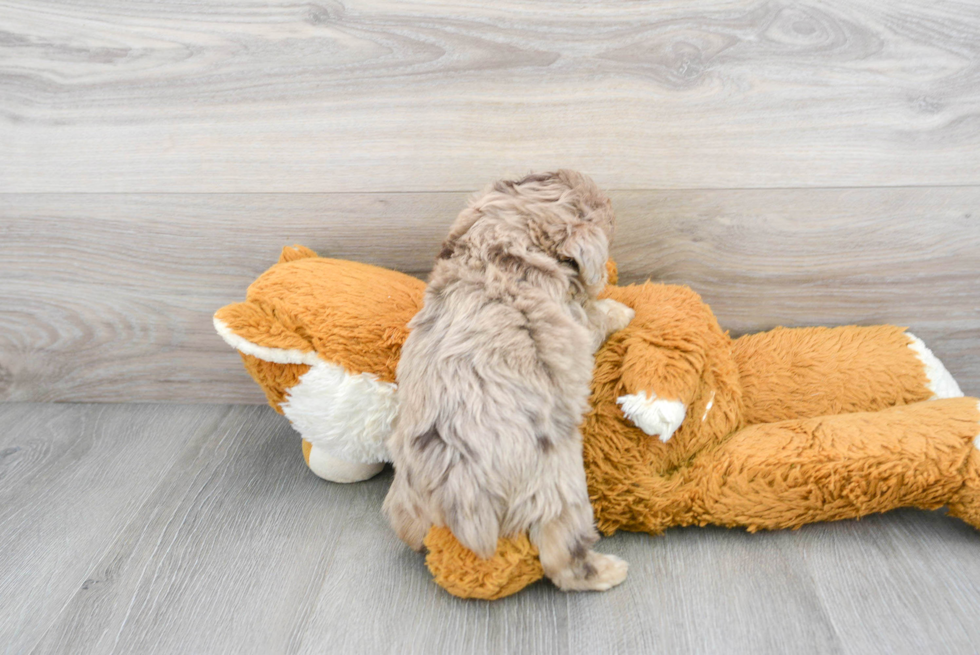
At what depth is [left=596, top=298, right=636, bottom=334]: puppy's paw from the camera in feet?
3.29

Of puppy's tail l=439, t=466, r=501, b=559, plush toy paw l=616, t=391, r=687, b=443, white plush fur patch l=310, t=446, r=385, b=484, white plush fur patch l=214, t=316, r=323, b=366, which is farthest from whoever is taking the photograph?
white plush fur patch l=310, t=446, r=385, b=484

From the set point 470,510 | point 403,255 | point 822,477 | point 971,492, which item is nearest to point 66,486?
point 403,255

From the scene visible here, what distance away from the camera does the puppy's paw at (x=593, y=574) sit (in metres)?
0.90

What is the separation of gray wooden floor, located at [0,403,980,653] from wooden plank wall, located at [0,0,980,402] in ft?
1.40

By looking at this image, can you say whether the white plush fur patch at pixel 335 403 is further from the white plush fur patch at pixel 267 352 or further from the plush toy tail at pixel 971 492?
the plush toy tail at pixel 971 492

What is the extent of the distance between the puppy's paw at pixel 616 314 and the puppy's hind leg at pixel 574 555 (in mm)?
274

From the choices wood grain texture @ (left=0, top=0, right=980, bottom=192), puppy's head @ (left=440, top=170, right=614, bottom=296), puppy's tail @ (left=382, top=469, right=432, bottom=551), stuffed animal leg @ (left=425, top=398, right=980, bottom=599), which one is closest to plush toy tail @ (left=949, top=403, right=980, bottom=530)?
stuffed animal leg @ (left=425, top=398, right=980, bottom=599)

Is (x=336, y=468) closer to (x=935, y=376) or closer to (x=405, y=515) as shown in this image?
(x=405, y=515)

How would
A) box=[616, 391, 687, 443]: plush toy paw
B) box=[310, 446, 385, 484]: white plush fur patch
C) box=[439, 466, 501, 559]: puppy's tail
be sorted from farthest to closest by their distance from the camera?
box=[310, 446, 385, 484]: white plush fur patch
box=[616, 391, 687, 443]: plush toy paw
box=[439, 466, 501, 559]: puppy's tail

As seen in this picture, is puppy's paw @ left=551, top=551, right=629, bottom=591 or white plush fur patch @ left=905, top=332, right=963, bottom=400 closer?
puppy's paw @ left=551, top=551, right=629, bottom=591

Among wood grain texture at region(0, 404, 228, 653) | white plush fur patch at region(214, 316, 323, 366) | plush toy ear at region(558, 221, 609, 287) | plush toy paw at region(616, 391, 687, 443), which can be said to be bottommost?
wood grain texture at region(0, 404, 228, 653)

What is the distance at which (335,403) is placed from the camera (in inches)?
41.6

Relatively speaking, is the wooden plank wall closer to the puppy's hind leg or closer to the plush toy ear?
the plush toy ear

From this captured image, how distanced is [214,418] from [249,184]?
20.1 inches
